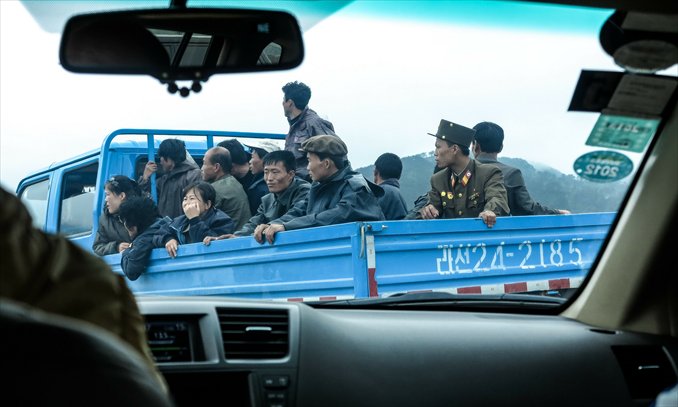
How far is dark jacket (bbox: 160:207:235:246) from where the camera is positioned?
803 centimetres

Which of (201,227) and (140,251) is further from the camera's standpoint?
(140,251)

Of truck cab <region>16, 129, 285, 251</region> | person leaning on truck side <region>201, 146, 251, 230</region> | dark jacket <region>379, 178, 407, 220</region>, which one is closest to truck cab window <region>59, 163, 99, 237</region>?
truck cab <region>16, 129, 285, 251</region>

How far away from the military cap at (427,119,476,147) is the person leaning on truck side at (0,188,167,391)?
590 centimetres

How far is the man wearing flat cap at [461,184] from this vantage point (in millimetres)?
7145

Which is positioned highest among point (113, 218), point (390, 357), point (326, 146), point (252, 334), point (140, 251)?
point (326, 146)

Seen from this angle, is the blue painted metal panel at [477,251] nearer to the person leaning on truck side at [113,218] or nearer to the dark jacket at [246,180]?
the dark jacket at [246,180]

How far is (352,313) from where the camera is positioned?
12.7 ft

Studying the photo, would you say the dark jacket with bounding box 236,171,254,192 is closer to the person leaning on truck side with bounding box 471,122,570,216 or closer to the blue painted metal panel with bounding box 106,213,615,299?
the blue painted metal panel with bounding box 106,213,615,299

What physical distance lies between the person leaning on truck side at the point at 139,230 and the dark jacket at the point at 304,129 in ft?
4.23

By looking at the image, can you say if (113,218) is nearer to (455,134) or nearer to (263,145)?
(263,145)

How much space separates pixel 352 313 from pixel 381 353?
0.28m

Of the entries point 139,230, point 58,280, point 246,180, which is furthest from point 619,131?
point 139,230

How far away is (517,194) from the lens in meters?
7.47

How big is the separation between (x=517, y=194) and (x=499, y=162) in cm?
35
